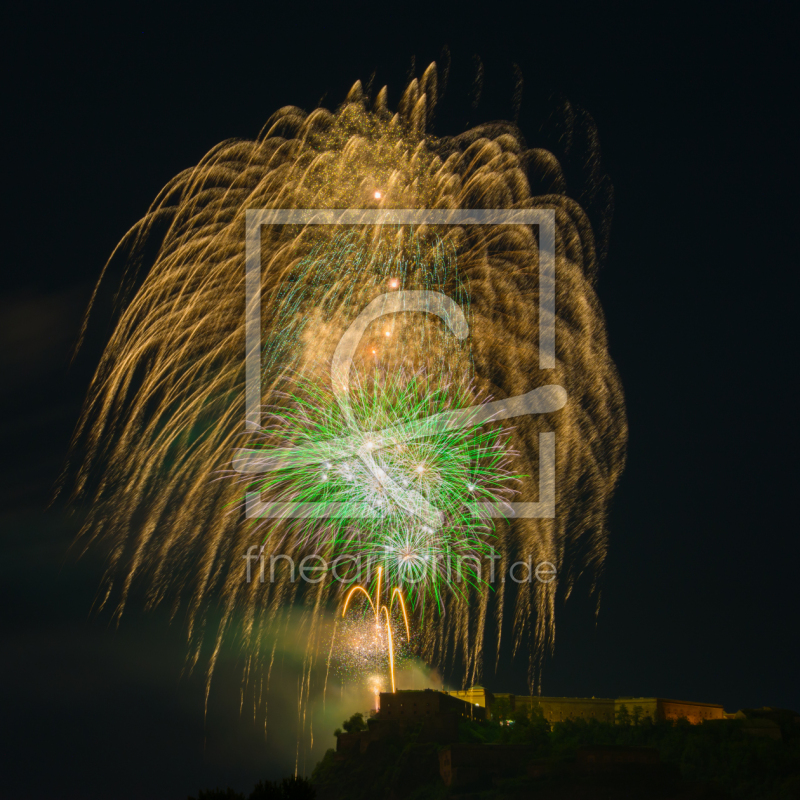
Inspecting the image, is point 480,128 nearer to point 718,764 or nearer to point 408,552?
point 408,552

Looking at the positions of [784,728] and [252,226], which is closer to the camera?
[252,226]

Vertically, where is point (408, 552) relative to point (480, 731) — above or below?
above

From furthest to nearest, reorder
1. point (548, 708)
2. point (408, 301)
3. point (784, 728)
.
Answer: point (548, 708) < point (784, 728) < point (408, 301)

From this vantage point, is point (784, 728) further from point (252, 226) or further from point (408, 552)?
point (252, 226)

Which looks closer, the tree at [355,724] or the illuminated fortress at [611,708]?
the tree at [355,724]

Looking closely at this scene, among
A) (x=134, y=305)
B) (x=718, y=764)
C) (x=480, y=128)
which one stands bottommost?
(x=718, y=764)

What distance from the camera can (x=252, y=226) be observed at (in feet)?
104

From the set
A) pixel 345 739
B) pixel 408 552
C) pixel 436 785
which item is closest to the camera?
pixel 408 552

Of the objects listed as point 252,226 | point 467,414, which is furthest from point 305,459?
point 252,226

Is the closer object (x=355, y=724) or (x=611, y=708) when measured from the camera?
(x=355, y=724)

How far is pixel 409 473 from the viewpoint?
3425 centimetres

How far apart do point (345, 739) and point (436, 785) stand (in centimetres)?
704

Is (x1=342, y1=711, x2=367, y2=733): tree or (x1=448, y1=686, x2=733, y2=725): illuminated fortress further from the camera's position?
(x1=448, y1=686, x2=733, y2=725): illuminated fortress

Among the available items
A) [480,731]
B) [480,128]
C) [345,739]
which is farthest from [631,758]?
[480,128]
